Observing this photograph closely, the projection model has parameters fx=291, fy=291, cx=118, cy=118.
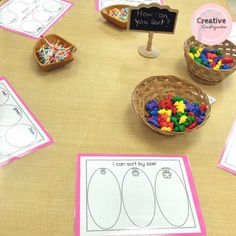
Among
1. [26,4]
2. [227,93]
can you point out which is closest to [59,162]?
[227,93]

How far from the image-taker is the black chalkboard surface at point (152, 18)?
33.3 inches

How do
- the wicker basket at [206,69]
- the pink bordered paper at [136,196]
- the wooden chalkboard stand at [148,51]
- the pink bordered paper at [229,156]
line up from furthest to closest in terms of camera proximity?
the wooden chalkboard stand at [148,51], the wicker basket at [206,69], the pink bordered paper at [229,156], the pink bordered paper at [136,196]

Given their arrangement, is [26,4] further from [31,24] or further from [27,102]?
[27,102]

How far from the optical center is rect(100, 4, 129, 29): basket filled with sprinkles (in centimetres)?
104

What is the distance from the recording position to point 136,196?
641 mm

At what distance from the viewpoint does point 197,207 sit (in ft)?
2.11

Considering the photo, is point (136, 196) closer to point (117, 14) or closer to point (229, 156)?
point (229, 156)

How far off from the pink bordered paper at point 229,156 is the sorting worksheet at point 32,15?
689 mm

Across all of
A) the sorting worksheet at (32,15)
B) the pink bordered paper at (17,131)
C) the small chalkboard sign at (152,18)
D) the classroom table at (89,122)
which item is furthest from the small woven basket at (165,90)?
the sorting worksheet at (32,15)

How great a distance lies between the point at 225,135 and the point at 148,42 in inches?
15.7

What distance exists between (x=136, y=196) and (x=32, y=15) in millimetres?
764

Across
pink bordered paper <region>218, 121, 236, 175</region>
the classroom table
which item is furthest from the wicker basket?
pink bordered paper <region>218, 121, 236, 175</region>

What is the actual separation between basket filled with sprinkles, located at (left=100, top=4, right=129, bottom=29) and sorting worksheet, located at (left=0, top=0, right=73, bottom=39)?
0.16 meters

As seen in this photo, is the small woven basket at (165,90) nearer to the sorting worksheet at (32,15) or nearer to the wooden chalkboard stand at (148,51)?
the wooden chalkboard stand at (148,51)
